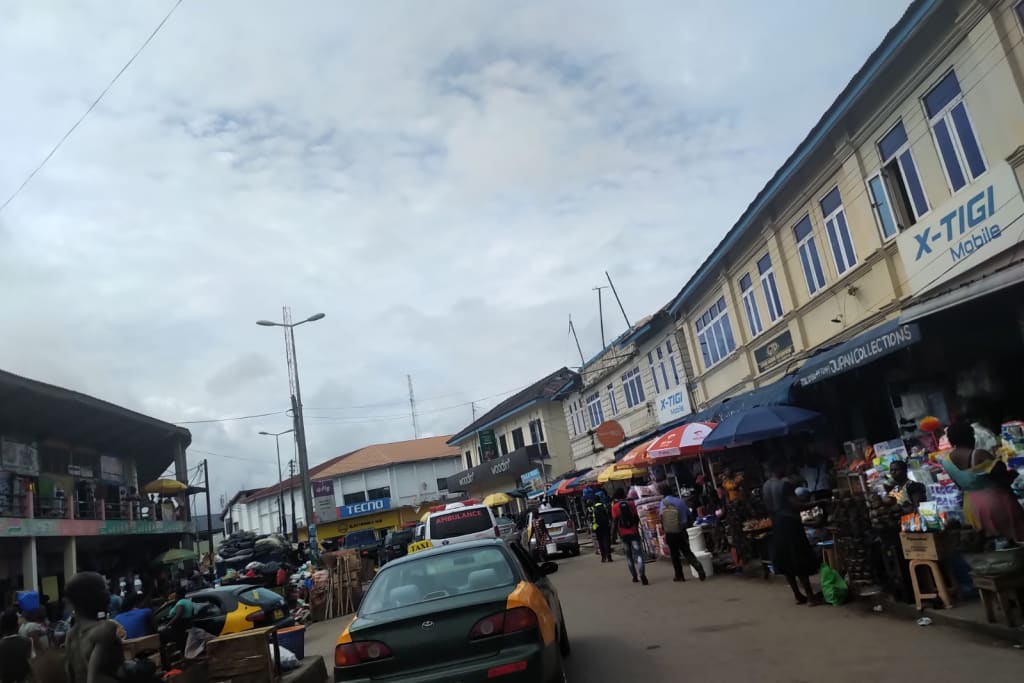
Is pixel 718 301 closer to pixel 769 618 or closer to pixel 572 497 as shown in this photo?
pixel 769 618

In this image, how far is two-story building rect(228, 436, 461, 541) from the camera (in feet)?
215

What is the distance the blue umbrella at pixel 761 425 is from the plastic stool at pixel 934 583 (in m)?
4.33

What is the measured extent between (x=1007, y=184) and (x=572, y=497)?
33952 millimetres

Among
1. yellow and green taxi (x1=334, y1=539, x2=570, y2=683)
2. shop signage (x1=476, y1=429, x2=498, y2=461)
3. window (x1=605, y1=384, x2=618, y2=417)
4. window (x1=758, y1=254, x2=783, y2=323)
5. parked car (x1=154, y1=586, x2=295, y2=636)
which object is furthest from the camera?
shop signage (x1=476, y1=429, x2=498, y2=461)

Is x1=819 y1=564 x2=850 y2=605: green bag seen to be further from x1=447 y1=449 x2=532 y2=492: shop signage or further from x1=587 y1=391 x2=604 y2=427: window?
x1=447 y1=449 x2=532 y2=492: shop signage

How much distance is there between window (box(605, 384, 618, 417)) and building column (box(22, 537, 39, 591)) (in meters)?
21.6

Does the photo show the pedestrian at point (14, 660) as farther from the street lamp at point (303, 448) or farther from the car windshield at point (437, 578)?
the street lamp at point (303, 448)

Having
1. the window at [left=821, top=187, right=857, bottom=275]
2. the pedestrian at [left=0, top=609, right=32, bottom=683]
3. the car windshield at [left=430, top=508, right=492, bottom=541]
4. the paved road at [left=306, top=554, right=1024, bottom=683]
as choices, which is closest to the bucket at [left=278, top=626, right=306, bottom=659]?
the paved road at [left=306, top=554, right=1024, bottom=683]

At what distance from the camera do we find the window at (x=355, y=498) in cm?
6781

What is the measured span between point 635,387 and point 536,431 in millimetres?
18094

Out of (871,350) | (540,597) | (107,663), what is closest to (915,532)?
(871,350)

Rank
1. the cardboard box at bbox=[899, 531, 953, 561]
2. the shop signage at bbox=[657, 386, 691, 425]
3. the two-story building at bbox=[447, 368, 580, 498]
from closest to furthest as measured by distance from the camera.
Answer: the cardboard box at bbox=[899, 531, 953, 561] < the shop signage at bbox=[657, 386, 691, 425] < the two-story building at bbox=[447, 368, 580, 498]

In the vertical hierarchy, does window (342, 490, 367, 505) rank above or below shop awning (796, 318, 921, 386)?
above

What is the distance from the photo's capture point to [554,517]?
2683 centimetres
